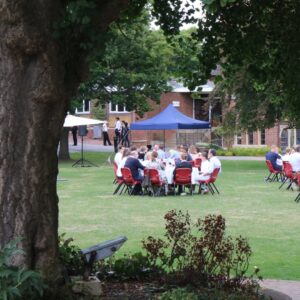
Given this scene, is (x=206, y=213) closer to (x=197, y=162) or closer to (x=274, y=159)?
(x=197, y=162)

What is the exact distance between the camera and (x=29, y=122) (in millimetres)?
6527

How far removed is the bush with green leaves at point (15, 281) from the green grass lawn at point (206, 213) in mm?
4987

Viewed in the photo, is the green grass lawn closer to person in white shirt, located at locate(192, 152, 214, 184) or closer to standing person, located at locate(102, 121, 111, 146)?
person in white shirt, located at locate(192, 152, 214, 184)

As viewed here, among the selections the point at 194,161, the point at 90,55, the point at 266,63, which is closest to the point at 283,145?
the point at 194,161

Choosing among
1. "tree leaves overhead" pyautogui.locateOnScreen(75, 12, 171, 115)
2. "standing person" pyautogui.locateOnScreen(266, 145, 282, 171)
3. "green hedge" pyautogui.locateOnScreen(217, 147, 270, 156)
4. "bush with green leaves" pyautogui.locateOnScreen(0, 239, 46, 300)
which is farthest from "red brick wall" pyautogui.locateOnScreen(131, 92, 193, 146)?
"bush with green leaves" pyautogui.locateOnScreen(0, 239, 46, 300)

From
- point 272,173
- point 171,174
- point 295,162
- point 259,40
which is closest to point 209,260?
point 259,40

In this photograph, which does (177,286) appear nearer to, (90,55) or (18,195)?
(18,195)

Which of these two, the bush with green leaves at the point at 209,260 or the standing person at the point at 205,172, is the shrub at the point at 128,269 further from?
the standing person at the point at 205,172

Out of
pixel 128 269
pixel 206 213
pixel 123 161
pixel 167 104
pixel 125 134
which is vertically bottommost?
pixel 206 213

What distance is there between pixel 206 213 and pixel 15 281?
12.4 meters

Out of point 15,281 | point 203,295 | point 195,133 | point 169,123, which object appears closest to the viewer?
point 15,281

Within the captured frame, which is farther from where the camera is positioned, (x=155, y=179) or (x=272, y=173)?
(x=272, y=173)

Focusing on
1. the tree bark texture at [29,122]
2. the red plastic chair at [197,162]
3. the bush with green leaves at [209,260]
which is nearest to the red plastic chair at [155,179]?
the red plastic chair at [197,162]

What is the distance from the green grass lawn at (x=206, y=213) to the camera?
1241 centimetres
